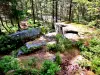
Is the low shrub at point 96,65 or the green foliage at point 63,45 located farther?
the green foliage at point 63,45

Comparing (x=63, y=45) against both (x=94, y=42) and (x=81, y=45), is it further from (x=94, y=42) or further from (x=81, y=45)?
(x=94, y=42)

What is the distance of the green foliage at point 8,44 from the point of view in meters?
12.8

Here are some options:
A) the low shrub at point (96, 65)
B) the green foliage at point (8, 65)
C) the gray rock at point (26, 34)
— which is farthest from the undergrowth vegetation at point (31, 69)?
the gray rock at point (26, 34)

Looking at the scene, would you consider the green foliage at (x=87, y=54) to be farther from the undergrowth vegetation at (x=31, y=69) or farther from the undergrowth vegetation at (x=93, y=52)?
the undergrowth vegetation at (x=31, y=69)

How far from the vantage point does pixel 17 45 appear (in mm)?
13453

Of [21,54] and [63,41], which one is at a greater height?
[63,41]

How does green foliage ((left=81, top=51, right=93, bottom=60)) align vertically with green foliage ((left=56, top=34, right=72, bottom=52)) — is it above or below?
below

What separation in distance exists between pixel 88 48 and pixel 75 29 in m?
4.30

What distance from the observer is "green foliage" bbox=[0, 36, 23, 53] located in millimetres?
12792

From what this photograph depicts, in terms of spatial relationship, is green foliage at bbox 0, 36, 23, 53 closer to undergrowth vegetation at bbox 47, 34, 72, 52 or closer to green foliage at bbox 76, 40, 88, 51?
undergrowth vegetation at bbox 47, 34, 72, 52

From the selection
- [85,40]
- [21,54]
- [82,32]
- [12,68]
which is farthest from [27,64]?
[82,32]

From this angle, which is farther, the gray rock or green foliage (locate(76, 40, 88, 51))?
the gray rock

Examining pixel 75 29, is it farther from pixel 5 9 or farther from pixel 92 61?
pixel 5 9

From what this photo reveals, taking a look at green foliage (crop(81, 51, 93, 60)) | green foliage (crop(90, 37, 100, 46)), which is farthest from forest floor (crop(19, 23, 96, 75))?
green foliage (crop(90, 37, 100, 46))
